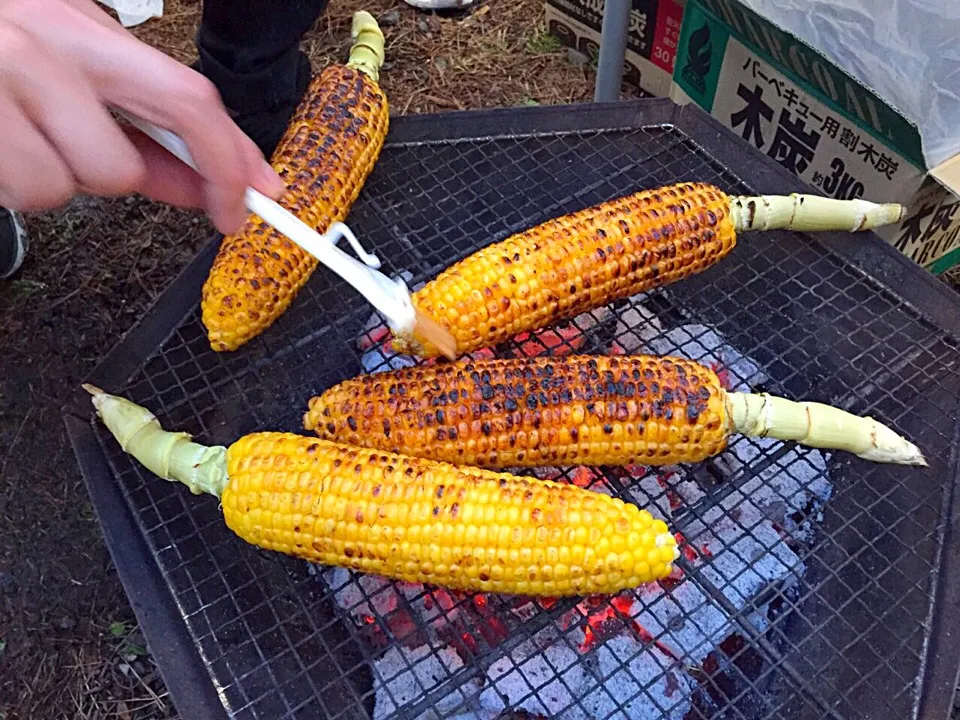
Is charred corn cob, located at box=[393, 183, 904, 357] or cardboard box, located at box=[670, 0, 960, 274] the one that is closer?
charred corn cob, located at box=[393, 183, 904, 357]

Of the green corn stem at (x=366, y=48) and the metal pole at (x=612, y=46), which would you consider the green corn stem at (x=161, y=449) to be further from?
the metal pole at (x=612, y=46)

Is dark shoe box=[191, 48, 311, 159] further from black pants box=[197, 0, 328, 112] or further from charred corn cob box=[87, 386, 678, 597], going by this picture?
charred corn cob box=[87, 386, 678, 597]

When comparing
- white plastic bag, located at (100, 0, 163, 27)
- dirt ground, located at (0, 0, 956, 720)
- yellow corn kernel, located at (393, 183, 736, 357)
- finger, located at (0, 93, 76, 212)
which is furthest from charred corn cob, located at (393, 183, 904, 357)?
white plastic bag, located at (100, 0, 163, 27)

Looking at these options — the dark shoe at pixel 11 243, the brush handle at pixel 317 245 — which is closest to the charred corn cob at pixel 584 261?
the brush handle at pixel 317 245

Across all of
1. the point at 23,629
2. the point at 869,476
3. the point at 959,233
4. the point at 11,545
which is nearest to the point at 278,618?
the point at 23,629

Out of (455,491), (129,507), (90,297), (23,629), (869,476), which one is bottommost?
(23,629)

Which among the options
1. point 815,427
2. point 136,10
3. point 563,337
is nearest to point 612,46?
point 563,337

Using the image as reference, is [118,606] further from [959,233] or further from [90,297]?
[959,233]
